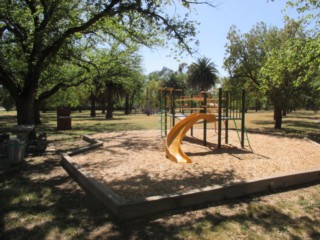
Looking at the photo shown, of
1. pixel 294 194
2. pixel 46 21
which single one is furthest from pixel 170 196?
pixel 46 21

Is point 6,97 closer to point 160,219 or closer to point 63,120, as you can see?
point 63,120

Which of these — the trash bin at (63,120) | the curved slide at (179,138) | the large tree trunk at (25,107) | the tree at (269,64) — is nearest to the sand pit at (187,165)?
the curved slide at (179,138)

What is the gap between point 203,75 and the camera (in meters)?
67.7

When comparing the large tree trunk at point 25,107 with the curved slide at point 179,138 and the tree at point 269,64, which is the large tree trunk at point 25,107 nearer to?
the curved slide at point 179,138

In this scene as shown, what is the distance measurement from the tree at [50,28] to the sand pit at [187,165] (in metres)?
3.75

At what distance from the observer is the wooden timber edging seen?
15.7 ft

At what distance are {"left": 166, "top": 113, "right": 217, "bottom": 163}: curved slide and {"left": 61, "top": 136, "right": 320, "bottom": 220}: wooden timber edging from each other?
2.53 m

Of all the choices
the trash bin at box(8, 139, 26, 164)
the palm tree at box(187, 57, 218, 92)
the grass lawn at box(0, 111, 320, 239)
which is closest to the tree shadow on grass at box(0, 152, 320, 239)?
the grass lawn at box(0, 111, 320, 239)

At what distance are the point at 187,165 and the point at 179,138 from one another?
1.94 metres

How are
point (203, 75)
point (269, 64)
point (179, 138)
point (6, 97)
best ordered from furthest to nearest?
point (203, 75) < point (6, 97) < point (269, 64) < point (179, 138)

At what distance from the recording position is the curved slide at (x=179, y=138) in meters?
8.48

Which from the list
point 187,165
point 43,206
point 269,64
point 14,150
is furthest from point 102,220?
point 269,64

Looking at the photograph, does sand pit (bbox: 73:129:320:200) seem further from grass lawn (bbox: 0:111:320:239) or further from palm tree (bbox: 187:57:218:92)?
palm tree (bbox: 187:57:218:92)

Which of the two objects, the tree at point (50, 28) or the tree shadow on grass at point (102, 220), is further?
the tree at point (50, 28)
